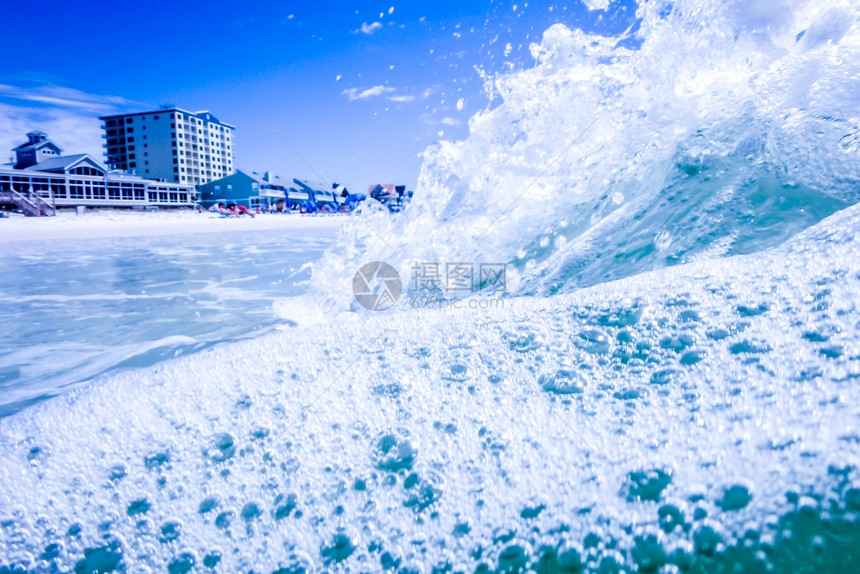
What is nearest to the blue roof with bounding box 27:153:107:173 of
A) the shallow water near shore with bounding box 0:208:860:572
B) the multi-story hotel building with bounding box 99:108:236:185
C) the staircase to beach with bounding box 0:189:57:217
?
the staircase to beach with bounding box 0:189:57:217

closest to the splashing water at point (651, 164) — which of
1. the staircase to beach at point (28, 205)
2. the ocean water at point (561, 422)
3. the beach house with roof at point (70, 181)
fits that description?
the ocean water at point (561, 422)

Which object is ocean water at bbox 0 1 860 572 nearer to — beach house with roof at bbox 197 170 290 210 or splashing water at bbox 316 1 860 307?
splashing water at bbox 316 1 860 307

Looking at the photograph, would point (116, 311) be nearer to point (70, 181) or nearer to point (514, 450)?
point (514, 450)

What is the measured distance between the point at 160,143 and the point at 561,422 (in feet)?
223

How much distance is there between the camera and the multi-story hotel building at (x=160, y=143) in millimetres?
57344

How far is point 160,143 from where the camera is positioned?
190 ft

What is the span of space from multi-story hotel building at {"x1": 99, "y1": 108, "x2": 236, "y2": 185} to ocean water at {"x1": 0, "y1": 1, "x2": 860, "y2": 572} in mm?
64890

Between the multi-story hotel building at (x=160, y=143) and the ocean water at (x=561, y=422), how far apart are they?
6489cm

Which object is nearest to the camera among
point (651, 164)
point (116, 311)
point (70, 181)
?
point (651, 164)

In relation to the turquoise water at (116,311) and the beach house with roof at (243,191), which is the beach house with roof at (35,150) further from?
the turquoise water at (116,311)

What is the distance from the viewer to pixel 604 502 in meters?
0.98

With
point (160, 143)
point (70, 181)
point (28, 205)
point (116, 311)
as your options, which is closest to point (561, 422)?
point (116, 311)

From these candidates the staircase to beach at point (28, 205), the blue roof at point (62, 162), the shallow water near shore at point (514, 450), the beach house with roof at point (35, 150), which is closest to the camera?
the shallow water near shore at point (514, 450)

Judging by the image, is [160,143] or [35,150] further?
[160,143]
